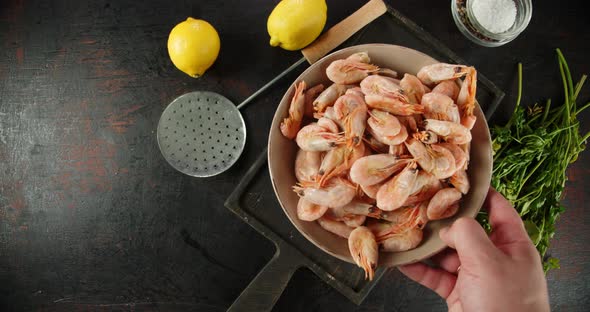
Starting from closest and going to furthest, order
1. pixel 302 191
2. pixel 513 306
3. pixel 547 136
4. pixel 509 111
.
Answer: pixel 513 306 < pixel 302 191 < pixel 547 136 < pixel 509 111

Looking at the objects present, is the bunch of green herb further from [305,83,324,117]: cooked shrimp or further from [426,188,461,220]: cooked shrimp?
[305,83,324,117]: cooked shrimp

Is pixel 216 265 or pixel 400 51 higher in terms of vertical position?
pixel 400 51

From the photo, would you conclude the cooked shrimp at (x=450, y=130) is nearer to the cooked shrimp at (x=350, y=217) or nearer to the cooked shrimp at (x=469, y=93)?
the cooked shrimp at (x=469, y=93)

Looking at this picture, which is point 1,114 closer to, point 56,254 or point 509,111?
point 56,254

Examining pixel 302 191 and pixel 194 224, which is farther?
pixel 194 224

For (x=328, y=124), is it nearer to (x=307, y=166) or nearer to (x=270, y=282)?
(x=307, y=166)

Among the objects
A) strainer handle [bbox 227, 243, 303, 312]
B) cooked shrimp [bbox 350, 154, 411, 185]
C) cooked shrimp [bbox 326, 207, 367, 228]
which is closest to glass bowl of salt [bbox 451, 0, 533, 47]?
cooked shrimp [bbox 350, 154, 411, 185]

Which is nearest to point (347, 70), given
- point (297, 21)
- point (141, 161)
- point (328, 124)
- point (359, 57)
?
point (359, 57)

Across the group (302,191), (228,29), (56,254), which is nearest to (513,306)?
(302,191)
